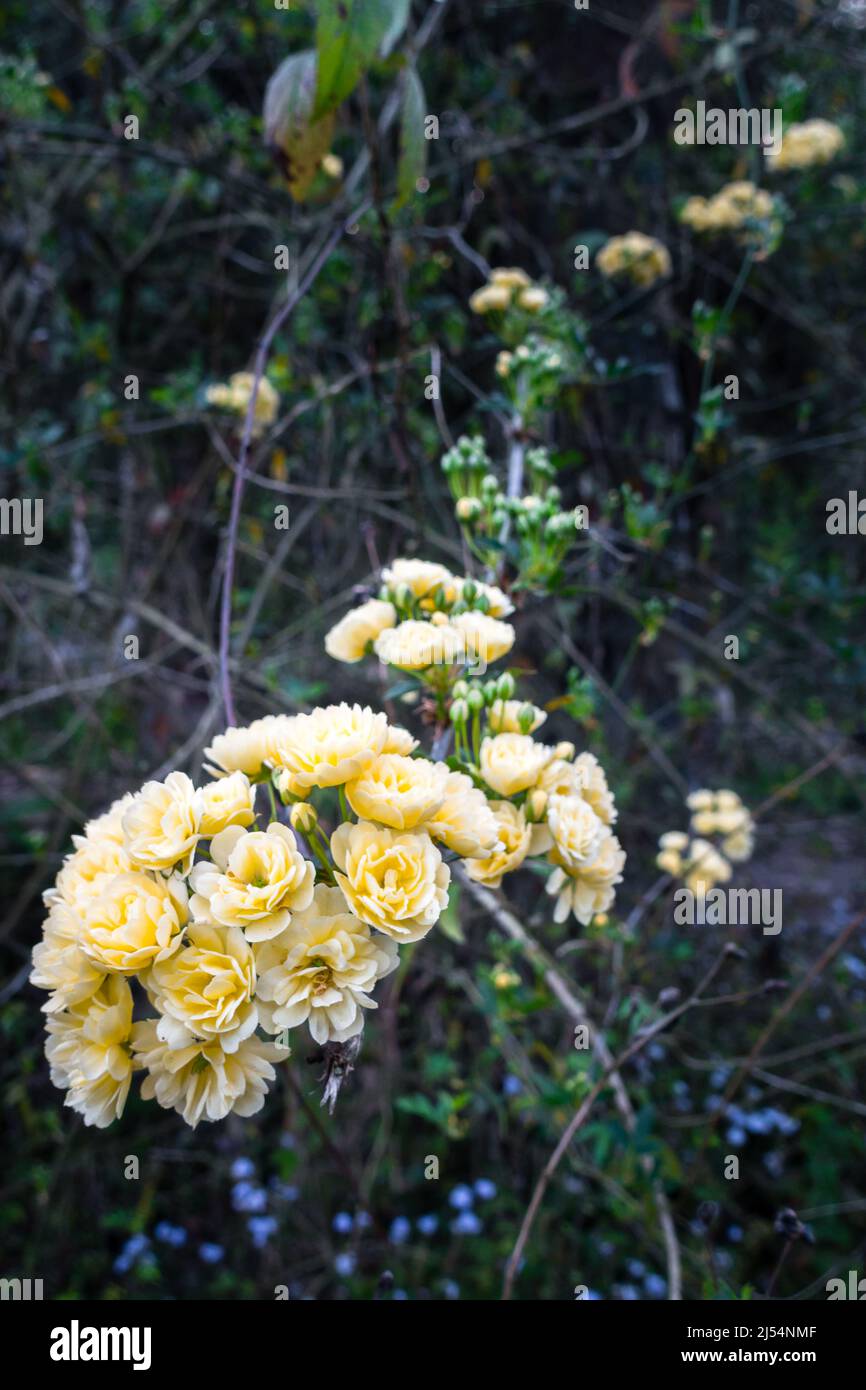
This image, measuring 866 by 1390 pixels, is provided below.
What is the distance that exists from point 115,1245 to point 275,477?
6.75 ft

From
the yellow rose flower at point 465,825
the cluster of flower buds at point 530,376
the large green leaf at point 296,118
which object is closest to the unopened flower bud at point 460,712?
the yellow rose flower at point 465,825

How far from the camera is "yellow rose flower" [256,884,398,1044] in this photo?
24.9 inches

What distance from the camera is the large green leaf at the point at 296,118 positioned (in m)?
1.30

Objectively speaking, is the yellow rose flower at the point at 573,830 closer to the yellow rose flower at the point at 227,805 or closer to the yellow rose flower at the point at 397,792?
the yellow rose flower at the point at 397,792

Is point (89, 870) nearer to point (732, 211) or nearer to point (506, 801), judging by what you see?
point (506, 801)

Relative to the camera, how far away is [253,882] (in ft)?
2.15

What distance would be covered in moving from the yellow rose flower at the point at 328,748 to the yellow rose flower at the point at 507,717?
7.2 inches

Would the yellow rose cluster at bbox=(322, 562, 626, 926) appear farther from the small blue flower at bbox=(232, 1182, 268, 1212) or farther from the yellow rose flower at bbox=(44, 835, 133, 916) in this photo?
the small blue flower at bbox=(232, 1182, 268, 1212)

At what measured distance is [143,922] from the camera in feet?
2.11

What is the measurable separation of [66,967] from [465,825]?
12.3 inches

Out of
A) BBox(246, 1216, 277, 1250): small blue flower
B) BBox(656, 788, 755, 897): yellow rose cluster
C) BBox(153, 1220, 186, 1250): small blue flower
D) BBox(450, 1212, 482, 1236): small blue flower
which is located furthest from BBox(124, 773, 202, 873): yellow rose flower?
BBox(153, 1220, 186, 1250): small blue flower

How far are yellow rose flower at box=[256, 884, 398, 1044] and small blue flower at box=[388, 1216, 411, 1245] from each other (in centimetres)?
181

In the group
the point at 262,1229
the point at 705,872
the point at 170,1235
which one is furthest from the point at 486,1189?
the point at 705,872
